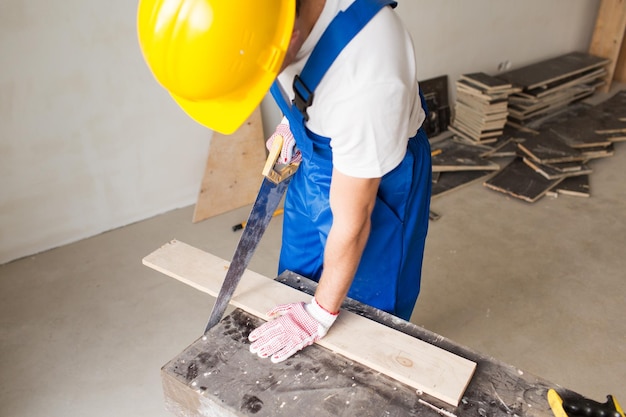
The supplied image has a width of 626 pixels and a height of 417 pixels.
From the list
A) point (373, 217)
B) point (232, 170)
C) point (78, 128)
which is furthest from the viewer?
point (232, 170)

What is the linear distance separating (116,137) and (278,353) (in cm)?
264

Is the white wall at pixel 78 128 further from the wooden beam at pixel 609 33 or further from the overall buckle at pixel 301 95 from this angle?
the wooden beam at pixel 609 33

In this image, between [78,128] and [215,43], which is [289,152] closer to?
[215,43]

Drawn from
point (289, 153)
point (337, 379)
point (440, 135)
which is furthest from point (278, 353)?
point (440, 135)

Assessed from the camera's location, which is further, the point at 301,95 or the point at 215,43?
the point at 301,95

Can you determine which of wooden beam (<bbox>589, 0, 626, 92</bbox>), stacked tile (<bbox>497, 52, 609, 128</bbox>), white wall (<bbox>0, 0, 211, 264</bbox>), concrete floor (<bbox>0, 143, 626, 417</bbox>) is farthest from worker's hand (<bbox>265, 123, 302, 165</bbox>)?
wooden beam (<bbox>589, 0, 626, 92</bbox>)

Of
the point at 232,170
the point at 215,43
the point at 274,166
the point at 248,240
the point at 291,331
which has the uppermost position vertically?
the point at 215,43

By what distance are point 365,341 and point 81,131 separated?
2.71 metres

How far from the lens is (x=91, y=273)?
3.53 meters

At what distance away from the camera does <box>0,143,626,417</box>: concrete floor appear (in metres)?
2.83

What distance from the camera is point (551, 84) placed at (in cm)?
583

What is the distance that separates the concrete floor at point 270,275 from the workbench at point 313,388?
127cm

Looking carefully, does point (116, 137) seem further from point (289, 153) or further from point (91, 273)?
point (289, 153)

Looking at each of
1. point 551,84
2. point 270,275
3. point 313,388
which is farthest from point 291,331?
point 551,84
